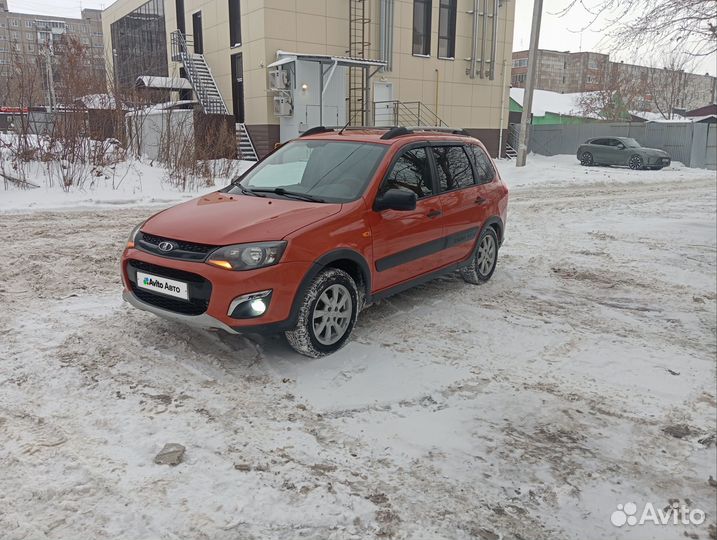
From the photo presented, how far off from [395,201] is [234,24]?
75.3 ft

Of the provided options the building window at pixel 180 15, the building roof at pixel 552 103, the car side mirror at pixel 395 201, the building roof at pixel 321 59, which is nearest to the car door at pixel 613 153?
the building roof at pixel 321 59

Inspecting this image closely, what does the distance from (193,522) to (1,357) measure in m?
2.55

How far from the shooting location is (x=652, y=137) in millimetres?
30656

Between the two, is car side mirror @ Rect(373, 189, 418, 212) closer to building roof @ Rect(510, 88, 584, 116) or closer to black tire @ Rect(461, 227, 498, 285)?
black tire @ Rect(461, 227, 498, 285)

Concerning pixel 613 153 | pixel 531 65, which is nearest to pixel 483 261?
pixel 531 65

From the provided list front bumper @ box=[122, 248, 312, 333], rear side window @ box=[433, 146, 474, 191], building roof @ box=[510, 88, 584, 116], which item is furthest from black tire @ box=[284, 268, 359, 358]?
building roof @ box=[510, 88, 584, 116]

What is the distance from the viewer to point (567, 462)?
3.21 m

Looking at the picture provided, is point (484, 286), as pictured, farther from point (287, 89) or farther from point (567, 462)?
point (287, 89)

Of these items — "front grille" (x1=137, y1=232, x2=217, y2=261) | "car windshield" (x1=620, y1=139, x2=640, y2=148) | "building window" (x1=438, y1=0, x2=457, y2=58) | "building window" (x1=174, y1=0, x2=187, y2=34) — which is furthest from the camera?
"building window" (x1=174, y1=0, x2=187, y2=34)

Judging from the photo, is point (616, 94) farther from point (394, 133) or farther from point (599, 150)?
point (394, 133)

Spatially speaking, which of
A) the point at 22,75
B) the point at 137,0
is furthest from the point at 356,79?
the point at 137,0

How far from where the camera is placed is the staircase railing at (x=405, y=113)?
25672 millimetres

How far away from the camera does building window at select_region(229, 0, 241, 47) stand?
2442cm

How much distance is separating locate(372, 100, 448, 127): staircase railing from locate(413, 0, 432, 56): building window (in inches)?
97.2
